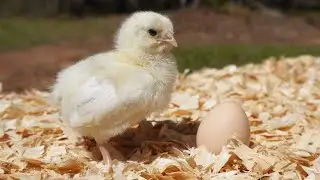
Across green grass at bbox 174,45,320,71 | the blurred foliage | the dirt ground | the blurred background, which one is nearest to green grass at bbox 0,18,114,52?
the blurred background

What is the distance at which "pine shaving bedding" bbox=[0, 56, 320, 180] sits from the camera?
1.62 metres

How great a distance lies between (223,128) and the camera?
1715 mm

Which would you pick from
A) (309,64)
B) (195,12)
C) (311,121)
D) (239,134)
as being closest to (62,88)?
(239,134)

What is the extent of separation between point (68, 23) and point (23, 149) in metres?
4.85

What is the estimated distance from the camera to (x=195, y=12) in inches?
245

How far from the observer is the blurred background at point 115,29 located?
3.88 m

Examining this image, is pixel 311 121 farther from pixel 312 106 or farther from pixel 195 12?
pixel 195 12

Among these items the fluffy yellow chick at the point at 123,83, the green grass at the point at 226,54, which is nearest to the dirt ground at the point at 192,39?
the green grass at the point at 226,54

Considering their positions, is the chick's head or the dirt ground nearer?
the chick's head

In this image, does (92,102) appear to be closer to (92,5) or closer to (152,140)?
(152,140)

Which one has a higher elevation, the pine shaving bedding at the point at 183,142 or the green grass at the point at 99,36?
the pine shaving bedding at the point at 183,142

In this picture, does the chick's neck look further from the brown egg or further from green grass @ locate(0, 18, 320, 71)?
green grass @ locate(0, 18, 320, 71)

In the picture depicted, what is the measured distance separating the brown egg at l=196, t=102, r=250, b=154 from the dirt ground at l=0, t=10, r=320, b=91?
5.42 ft

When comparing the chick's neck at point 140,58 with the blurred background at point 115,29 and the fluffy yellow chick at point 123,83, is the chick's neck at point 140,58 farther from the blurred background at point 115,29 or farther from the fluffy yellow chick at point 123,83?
the blurred background at point 115,29
